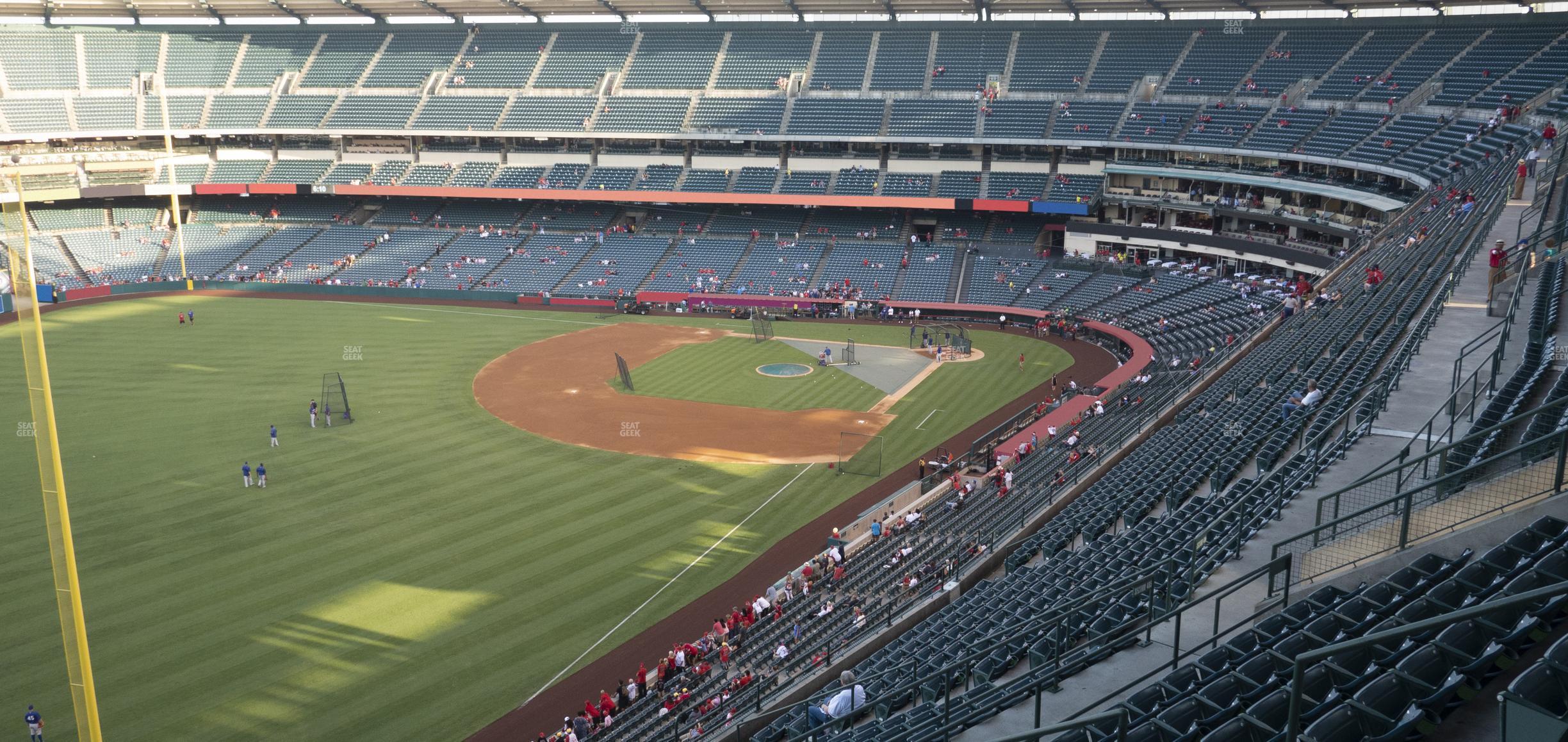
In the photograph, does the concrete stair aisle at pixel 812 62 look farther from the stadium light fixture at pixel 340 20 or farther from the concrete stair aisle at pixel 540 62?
the stadium light fixture at pixel 340 20

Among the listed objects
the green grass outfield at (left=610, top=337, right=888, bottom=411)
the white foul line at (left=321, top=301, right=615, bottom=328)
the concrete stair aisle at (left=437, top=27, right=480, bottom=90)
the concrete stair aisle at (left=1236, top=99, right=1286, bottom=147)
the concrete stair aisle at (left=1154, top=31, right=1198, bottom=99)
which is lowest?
the green grass outfield at (left=610, top=337, right=888, bottom=411)

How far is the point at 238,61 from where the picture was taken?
80.9 metres

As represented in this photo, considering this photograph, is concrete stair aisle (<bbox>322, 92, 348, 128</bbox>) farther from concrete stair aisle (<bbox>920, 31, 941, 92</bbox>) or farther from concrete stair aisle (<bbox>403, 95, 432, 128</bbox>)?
concrete stair aisle (<bbox>920, 31, 941, 92</bbox>)

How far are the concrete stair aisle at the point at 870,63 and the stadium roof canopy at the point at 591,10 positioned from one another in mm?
1296

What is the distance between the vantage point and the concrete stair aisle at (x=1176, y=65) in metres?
63.9

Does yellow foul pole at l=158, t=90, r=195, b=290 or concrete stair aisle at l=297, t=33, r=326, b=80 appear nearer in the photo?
yellow foul pole at l=158, t=90, r=195, b=290

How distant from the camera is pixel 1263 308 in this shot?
4734cm

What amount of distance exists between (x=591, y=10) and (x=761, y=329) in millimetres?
31233

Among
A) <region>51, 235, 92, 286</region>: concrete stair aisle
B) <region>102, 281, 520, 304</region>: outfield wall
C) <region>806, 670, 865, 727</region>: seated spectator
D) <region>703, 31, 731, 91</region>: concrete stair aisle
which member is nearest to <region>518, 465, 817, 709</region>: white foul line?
<region>806, 670, 865, 727</region>: seated spectator

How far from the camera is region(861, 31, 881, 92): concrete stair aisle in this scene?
7119 cm

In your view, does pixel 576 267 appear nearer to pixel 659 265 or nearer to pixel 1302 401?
pixel 659 265

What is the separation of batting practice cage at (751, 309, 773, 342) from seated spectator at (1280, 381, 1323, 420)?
35509mm

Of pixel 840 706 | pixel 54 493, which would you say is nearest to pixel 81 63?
pixel 54 493

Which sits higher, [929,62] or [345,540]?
[929,62]
